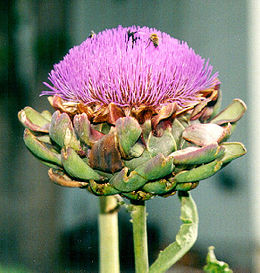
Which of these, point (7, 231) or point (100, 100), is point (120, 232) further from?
point (100, 100)

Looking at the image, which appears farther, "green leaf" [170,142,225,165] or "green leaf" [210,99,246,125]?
"green leaf" [210,99,246,125]

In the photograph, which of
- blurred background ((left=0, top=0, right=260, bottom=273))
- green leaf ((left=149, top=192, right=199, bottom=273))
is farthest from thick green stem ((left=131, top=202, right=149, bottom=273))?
blurred background ((left=0, top=0, right=260, bottom=273))

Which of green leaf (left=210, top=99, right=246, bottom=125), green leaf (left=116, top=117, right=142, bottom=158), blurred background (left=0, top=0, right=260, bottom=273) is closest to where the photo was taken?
green leaf (left=116, top=117, right=142, bottom=158)

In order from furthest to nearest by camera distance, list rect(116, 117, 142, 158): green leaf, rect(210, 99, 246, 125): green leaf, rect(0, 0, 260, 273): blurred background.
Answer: rect(0, 0, 260, 273): blurred background < rect(210, 99, 246, 125): green leaf < rect(116, 117, 142, 158): green leaf

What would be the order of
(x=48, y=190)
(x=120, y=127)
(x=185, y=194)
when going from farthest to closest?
(x=48, y=190) < (x=185, y=194) < (x=120, y=127)

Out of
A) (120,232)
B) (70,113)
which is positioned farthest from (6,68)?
(70,113)

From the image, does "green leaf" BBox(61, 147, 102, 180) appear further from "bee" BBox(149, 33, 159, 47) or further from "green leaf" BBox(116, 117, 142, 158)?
"bee" BBox(149, 33, 159, 47)

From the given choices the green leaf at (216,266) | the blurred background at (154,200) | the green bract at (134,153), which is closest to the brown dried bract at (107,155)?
the green bract at (134,153)
